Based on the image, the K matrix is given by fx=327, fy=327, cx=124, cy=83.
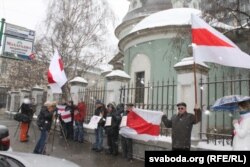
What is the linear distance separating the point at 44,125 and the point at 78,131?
3.47 metres

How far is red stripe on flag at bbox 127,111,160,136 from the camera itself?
883 cm

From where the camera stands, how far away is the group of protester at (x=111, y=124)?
5262 mm

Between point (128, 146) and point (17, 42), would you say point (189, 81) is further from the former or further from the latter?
point (17, 42)

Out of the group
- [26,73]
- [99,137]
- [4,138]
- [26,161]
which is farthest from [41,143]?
[26,73]

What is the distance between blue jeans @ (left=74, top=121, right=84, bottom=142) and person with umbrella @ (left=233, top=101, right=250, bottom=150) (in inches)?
332

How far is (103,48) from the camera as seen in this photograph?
2664 cm

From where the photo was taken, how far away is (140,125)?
29.8 ft

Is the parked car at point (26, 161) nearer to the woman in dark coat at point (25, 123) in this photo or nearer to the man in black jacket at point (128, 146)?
the man in black jacket at point (128, 146)

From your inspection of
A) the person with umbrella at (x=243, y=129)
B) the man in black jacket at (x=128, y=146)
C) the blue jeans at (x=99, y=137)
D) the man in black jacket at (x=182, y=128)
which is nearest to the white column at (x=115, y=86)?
the blue jeans at (x=99, y=137)

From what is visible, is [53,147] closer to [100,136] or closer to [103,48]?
[100,136]

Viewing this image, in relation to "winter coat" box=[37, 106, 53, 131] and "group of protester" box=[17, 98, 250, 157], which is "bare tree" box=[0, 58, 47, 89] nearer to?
"group of protester" box=[17, 98, 250, 157]

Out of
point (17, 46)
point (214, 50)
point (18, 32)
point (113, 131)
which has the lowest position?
point (113, 131)

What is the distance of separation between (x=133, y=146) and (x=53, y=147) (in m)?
3.28

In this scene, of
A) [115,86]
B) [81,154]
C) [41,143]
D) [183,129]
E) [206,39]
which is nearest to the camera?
[206,39]
